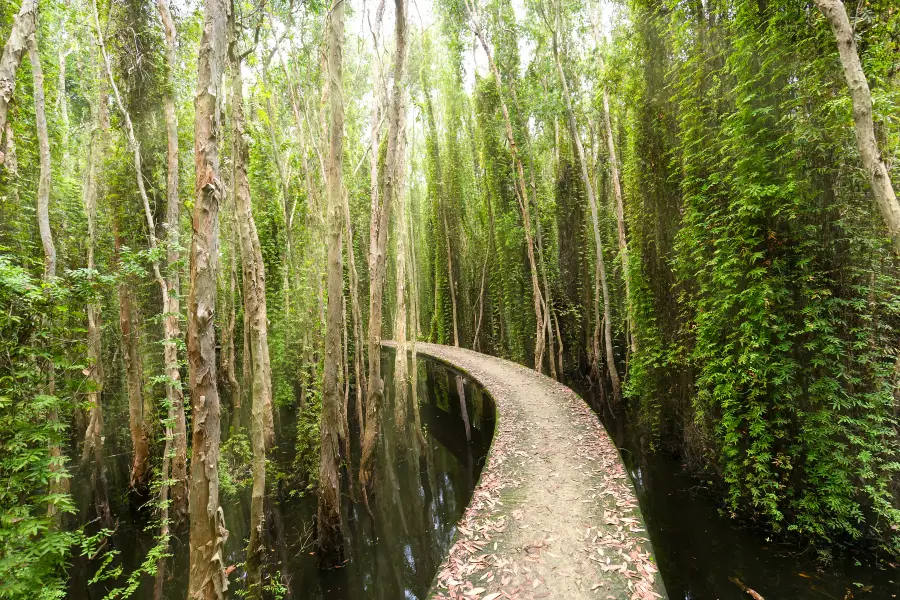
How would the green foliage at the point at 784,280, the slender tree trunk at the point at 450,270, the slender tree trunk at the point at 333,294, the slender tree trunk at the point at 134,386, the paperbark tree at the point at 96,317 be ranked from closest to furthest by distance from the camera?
the green foliage at the point at 784,280 < the slender tree trunk at the point at 333,294 < the paperbark tree at the point at 96,317 < the slender tree trunk at the point at 134,386 < the slender tree trunk at the point at 450,270

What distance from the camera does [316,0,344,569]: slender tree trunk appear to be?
19.1 ft

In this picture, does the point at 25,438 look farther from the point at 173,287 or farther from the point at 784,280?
the point at 784,280

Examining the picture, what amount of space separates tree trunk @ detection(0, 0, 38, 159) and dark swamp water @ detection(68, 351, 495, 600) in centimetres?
547

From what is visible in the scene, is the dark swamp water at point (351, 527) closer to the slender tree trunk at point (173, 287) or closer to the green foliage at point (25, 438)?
the slender tree trunk at point (173, 287)

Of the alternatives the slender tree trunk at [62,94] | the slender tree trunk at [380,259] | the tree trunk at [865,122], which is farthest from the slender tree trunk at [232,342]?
the tree trunk at [865,122]

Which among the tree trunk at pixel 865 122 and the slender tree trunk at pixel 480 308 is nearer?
the tree trunk at pixel 865 122

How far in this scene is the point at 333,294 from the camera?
6.04 m

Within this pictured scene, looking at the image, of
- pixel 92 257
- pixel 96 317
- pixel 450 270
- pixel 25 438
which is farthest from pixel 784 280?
pixel 450 270

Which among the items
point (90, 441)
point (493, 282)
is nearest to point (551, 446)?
point (90, 441)

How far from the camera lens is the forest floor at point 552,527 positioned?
3.32 meters

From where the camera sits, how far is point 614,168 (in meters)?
11.4

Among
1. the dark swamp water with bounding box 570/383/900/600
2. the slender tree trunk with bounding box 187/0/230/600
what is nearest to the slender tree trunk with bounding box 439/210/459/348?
the dark swamp water with bounding box 570/383/900/600

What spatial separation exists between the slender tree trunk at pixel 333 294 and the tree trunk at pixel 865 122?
5.84 meters

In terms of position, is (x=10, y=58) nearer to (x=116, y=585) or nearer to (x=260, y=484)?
(x=260, y=484)
